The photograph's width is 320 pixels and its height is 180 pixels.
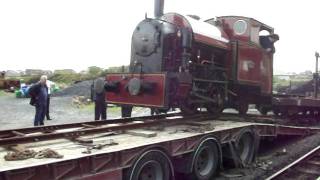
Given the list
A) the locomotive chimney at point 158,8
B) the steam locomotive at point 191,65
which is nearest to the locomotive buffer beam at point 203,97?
the steam locomotive at point 191,65

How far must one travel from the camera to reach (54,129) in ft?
25.8

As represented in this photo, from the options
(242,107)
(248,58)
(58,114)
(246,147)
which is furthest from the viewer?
(58,114)

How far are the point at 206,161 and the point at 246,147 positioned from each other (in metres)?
1.74

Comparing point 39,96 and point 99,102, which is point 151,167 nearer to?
point 99,102

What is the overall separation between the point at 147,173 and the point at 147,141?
0.49m

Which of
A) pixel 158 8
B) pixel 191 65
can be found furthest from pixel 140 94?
pixel 158 8

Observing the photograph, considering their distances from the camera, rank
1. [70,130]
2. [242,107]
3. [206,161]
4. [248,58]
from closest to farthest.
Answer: [70,130], [206,161], [248,58], [242,107]

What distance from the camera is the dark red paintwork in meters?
8.62

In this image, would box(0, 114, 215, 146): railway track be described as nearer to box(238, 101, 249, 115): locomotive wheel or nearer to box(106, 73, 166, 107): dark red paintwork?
box(106, 73, 166, 107): dark red paintwork

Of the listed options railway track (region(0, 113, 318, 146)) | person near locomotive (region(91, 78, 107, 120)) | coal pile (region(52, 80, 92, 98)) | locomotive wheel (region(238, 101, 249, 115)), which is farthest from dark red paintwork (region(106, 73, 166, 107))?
coal pile (region(52, 80, 92, 98))

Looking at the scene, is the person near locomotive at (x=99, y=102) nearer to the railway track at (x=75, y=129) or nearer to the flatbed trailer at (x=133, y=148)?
the railway track at (x=75, y=129)

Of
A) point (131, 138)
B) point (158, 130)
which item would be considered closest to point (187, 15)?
point (158, 130)

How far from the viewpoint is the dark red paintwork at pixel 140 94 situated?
862 cm

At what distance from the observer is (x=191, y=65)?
31.3ft
